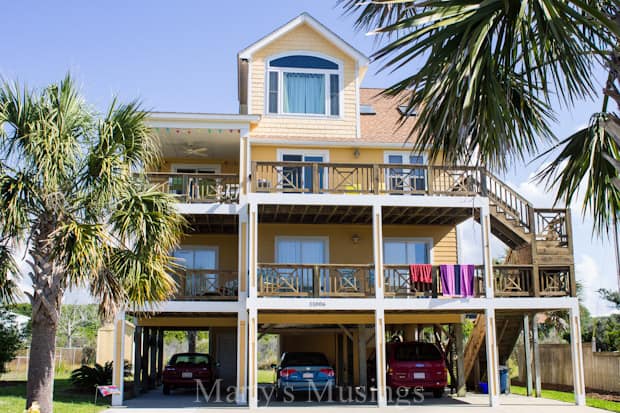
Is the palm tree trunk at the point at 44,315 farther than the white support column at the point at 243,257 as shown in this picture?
No

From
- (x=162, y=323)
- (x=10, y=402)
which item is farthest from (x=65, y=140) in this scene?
(x=162, y=323)

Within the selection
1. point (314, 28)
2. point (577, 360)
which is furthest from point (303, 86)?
point (577, 360)

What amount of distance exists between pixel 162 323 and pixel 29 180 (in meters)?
11.0

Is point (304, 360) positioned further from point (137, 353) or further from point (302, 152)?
point (302, 152)

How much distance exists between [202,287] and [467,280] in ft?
26.1

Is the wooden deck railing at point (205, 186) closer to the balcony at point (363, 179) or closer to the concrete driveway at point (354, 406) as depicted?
the balcony at point (363, 179)

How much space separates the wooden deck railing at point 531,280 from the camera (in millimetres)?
20297

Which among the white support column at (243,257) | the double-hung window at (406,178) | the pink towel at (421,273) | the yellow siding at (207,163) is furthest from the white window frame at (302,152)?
the pink towel at (421,273)

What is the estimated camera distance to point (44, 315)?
39.7ft

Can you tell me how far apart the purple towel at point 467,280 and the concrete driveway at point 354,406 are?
123 inches

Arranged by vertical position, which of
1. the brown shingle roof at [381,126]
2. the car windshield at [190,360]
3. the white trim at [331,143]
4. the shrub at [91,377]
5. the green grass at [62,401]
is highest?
the brown shingle roof at [381,126]

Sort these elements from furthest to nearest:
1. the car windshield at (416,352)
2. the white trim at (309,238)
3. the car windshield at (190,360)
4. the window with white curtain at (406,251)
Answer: the window with white curtain at (406,251) → the white trim at (309,238) → the car windshield at (190,360) → the car windshield at (416,352)

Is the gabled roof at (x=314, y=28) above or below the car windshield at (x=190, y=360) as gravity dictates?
above

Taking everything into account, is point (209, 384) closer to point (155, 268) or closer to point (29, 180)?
point (155, 268)
